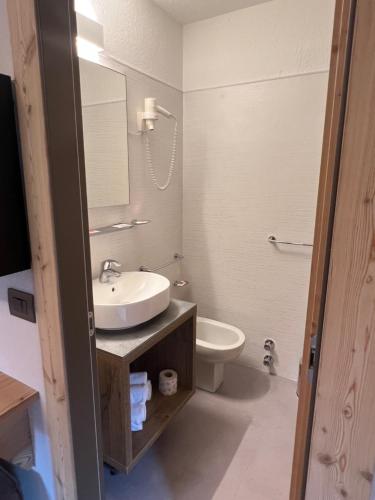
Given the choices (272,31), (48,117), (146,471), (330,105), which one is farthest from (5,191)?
(272,31)

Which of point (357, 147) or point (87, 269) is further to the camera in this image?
point (87, 269)

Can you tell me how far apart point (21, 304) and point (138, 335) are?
0.63 metres

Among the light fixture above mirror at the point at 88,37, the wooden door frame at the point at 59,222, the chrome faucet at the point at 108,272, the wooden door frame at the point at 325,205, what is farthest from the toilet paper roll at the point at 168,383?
the light fixture above mirror at the point at 88,37

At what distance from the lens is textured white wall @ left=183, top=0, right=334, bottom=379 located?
1.93 m

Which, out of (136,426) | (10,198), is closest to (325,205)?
(10,198)

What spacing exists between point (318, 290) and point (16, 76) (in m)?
0.87

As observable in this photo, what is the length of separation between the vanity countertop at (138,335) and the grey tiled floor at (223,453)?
72cm

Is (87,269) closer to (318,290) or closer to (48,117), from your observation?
(48,117)

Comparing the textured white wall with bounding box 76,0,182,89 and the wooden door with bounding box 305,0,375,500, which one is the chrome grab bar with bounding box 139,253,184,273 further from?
the wooden door with bounding box 305,0,375,500

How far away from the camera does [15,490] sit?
0.89 metres

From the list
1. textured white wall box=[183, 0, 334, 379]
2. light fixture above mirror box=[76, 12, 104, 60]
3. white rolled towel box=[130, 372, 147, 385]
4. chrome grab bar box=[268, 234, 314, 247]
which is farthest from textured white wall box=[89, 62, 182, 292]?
chrome grab bar box=[268, 234, 314, 247]

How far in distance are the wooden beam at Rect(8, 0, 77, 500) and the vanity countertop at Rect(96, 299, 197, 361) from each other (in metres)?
0.37

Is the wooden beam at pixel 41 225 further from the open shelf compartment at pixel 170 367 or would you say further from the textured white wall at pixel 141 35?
the textured white wall at pixel 141 35

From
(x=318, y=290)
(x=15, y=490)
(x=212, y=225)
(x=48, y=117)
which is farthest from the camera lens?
(x=212, y=225)
